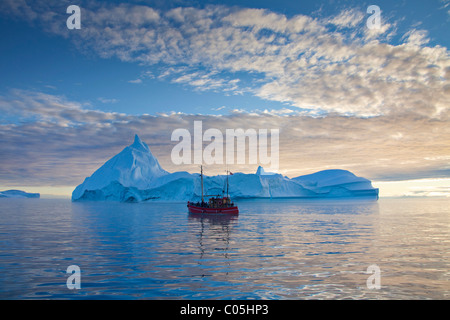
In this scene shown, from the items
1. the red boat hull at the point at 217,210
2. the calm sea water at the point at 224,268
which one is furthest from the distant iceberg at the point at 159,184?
the calm sea water at the point at 224,268

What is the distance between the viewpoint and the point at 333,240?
63.6 feet

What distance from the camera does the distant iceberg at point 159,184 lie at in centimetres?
8538

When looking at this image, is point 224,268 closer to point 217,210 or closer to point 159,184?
point 217,210

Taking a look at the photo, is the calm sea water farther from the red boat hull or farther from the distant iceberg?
the distant iceberg


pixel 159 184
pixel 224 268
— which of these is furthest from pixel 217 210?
pixel 159 184

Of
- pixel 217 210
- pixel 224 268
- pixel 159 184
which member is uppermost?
pixel 159 184

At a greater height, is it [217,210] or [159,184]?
[159,184]

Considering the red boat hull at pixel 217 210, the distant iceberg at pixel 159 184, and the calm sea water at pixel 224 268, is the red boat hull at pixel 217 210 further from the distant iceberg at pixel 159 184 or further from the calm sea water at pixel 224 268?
the distant iceberg at pixel 159 184

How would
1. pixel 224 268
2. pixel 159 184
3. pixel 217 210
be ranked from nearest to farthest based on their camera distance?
pixel 224 268
pixel 217 210
pixel 159 184

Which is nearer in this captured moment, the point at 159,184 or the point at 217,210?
the point at 217,210

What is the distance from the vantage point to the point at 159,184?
85.7 m
